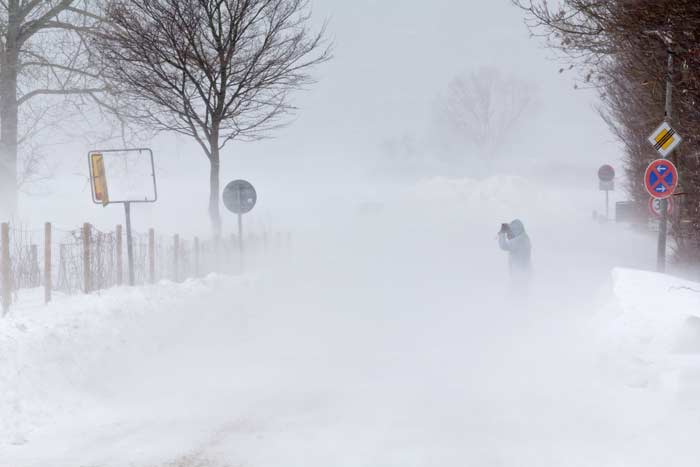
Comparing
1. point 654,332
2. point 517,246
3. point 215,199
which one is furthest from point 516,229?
point 215,199

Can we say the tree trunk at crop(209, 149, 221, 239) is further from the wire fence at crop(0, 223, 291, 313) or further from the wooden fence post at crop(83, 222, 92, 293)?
the wooden fence post at crop(83, 222, 92, 293)

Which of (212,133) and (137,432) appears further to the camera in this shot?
(212,133)

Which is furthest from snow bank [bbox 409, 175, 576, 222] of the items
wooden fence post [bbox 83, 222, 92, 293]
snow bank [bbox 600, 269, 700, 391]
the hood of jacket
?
wooden fence post [bbox 83, 222, 92, 293]

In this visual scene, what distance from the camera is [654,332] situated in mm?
7070

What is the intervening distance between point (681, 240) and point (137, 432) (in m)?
12.5

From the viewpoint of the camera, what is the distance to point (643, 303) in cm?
796

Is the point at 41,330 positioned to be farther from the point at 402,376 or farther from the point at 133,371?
the point at 402,376

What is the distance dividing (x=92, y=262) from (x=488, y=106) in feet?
212

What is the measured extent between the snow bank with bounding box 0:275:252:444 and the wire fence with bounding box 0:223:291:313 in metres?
0.57

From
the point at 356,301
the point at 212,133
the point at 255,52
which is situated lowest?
the point at 356,301

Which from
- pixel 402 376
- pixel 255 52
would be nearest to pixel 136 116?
pixel 255 52

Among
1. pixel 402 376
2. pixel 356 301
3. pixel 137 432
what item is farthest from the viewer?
pixel 356 301

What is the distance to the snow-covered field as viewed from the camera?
17.6 feet

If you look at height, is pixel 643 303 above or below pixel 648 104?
below
